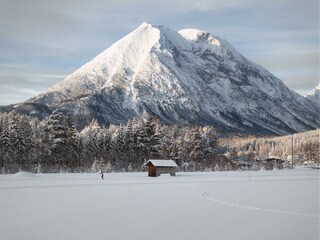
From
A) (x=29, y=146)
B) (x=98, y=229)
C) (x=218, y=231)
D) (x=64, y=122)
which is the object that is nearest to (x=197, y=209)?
(x=218, y=231)

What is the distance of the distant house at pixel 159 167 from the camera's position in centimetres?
6438

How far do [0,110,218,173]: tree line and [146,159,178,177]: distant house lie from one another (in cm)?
913

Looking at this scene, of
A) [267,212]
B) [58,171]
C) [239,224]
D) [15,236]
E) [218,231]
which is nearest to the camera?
[15,236]

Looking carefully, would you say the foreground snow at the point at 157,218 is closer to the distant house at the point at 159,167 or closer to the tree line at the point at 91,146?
the distant house at the point at 159,167

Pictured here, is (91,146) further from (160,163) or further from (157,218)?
(157,218)

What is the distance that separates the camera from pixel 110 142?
84688 mm

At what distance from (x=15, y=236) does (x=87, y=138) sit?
70.3 m

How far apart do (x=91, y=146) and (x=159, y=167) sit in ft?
78.1

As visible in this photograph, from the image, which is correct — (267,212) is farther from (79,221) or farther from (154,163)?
(154,163)

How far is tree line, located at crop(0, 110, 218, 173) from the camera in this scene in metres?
69.1

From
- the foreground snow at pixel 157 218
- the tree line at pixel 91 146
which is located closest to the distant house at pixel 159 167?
the tree line at pixel 91 146

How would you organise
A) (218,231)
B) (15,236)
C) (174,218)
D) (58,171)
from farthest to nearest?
(58,171) → (174,218) → (218,231) → (15,236)

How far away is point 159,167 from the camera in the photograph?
214ft

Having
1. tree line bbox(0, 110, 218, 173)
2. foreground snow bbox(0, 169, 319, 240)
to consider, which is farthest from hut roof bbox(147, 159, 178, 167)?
foreground snow bbox(0, 169, 319, 240)
